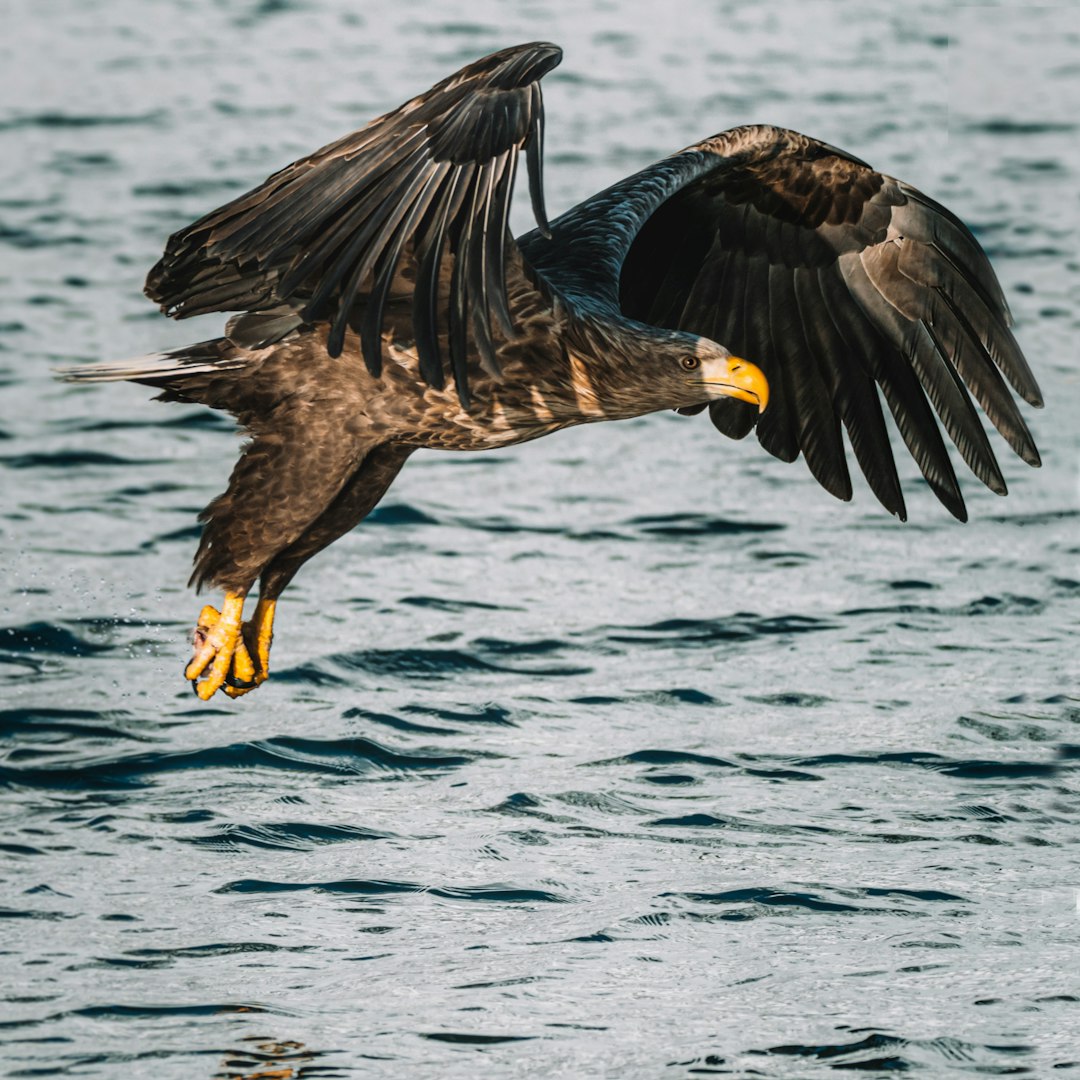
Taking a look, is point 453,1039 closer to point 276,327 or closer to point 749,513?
point 276,327

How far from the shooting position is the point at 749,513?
1083cm

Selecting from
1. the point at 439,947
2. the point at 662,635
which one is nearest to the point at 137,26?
the point at 662,635

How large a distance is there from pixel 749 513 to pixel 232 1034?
524 centimetres

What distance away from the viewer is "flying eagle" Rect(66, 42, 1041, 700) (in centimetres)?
604

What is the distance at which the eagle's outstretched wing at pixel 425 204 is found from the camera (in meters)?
6.01

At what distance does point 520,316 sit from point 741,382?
2.18 feet

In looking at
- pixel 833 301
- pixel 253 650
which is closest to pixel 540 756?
pixel 253 650

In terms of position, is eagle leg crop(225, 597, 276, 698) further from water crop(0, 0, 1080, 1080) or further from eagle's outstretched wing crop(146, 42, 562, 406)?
eagle's outstretched wing crop(146, 42, 562, 406)

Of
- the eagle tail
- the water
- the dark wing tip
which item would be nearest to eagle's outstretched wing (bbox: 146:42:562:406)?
the dark wing tip

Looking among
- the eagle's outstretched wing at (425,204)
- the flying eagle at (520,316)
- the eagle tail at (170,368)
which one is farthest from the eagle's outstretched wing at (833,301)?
the eagle's outstretched wing at (425,204)

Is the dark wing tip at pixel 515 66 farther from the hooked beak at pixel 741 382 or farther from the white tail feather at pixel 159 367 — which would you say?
the white tail feather at pixel 159 367

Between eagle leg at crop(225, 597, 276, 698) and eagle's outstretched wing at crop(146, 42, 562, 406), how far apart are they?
4.87 feet

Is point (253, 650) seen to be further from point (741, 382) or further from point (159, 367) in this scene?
point (741, 382)

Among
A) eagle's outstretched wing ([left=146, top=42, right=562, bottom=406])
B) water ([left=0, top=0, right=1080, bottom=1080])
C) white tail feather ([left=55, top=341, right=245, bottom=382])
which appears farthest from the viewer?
white tail feather ([left=55, top=341, right=245, bottom=382])
